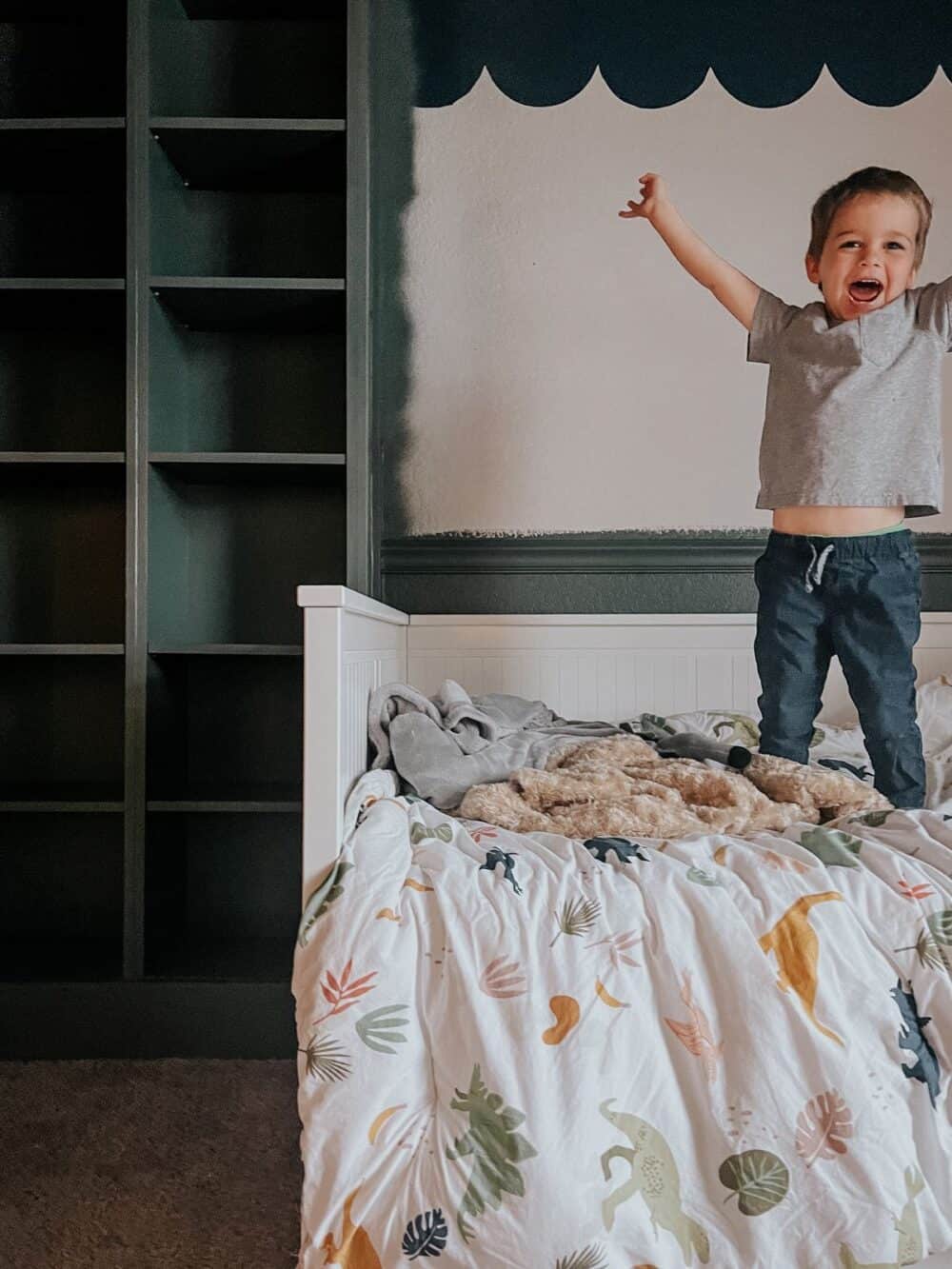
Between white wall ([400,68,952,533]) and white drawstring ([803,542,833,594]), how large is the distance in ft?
2.35

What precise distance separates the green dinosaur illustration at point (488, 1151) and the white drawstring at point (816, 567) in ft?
2.92

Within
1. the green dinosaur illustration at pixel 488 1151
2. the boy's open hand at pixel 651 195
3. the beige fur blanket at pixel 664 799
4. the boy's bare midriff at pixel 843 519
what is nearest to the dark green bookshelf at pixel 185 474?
the boy's open hand at pixel 651 195

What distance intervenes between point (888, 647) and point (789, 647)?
135 millimetres

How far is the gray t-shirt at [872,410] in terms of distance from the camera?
149cm

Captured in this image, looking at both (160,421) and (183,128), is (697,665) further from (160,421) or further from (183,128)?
(183,128)

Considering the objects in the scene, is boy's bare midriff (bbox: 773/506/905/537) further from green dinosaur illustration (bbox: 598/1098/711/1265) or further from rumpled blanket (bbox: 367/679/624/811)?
green dinosaur illustration (bbox: 598/1098/711/1265)

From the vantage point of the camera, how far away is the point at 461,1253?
86 centimetres

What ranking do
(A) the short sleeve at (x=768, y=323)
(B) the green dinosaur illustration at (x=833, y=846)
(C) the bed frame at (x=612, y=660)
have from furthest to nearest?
(C) the bed frame at (x=612, y=660), (A) the short sleeve at (x=768, y=323), (B) the green dinosaur illustration at (x=833, y=846)

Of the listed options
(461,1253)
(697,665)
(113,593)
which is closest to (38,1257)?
(461,1253)

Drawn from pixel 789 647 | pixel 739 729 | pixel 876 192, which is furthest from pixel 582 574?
pixel 876 192

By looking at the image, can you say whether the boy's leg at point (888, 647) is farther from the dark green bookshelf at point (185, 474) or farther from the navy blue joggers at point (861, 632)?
the dark green bookshelf at point (185, 474)

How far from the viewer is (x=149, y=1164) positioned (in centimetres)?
135

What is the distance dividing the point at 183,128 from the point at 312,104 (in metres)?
0.40

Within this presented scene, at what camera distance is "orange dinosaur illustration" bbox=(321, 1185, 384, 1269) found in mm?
875
